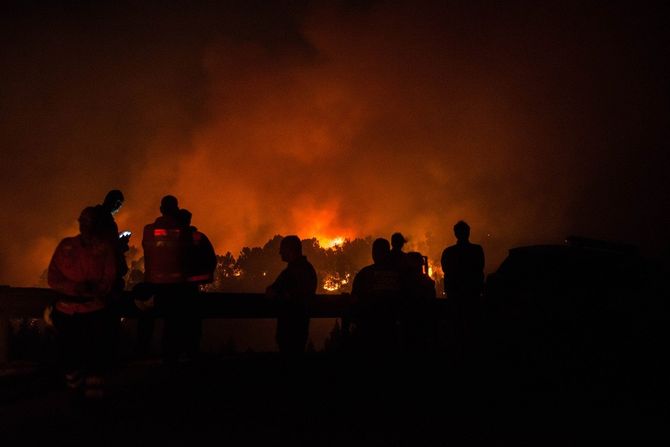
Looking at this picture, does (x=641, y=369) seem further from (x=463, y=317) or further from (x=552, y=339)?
(x=463, y=317)

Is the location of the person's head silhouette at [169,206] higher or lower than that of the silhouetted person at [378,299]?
higher

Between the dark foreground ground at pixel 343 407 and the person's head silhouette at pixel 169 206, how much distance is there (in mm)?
1774

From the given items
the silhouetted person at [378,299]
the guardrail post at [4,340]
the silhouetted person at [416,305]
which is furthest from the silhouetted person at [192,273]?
the silhouetted person at [416,305]

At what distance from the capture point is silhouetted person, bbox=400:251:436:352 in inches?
326

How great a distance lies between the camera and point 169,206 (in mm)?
7035

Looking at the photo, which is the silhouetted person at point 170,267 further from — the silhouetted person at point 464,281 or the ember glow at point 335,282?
the ember glow at point 335,282

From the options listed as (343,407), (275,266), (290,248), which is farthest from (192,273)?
(275,266)

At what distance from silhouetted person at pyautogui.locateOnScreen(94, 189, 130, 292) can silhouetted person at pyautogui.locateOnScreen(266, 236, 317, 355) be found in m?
1.57

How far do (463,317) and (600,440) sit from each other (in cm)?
453

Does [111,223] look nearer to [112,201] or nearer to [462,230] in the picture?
[112,201]

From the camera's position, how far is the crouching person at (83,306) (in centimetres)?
541

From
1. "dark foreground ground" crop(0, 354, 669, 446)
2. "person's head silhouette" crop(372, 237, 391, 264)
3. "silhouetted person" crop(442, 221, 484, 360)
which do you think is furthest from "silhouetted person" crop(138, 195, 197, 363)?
"silhouetted person" crop(442, 221, 484, 360)

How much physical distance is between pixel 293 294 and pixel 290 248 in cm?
50

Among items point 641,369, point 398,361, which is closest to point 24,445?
point 398,361
